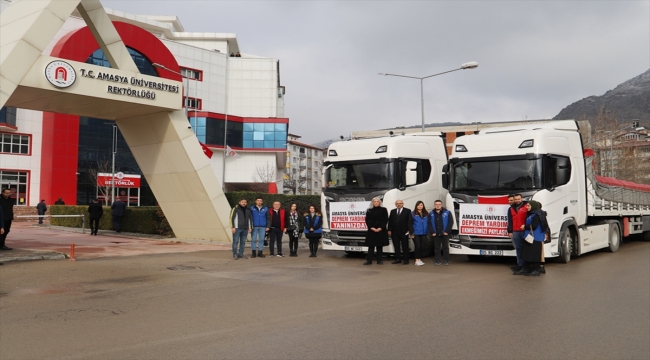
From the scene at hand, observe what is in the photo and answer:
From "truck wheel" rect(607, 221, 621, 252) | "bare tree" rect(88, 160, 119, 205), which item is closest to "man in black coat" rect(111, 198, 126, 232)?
"truck wheel" rect(607, 221, 621, 252)

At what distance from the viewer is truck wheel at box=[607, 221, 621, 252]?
15.7 m

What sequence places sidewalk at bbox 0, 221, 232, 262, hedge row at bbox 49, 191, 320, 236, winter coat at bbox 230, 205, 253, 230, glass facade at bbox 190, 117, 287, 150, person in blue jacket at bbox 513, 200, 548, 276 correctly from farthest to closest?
glass facade at bbox 190, 117, 287, 150 → hedge row at bbox 49, 191, 320, 236 → winter coat at bbox 230, 205, 253, 230 → sidewalk at bbox 0, 221, 232, 262 → person in blue jacket at bbox 513, 200, 548, 276

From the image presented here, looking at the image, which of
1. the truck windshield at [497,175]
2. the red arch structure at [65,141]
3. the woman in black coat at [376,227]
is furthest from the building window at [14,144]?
the truck windshield at [497,175]

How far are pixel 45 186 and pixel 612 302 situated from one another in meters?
50.4

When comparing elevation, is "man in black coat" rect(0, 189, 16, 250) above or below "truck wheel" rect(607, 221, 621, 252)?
above

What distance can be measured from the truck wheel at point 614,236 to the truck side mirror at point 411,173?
6458 mm

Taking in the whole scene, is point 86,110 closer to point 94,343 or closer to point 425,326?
point 94,343

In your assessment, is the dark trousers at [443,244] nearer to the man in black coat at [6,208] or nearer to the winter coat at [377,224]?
the winter coat at [377,224]

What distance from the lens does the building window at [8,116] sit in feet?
152

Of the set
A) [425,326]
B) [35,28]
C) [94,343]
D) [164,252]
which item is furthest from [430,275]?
[35,28]

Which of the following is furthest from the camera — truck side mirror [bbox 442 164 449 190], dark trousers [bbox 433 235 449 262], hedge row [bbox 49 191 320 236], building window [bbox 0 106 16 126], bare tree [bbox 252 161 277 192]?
Answer: bare tree [bbox 252 161 277 192]

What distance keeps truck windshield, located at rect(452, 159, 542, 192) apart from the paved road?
1.96m

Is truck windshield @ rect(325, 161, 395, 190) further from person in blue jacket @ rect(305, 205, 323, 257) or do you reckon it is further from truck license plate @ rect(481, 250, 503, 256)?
truck license plate @ rect(481, 250, 503, 256)

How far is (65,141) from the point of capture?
160 feet
